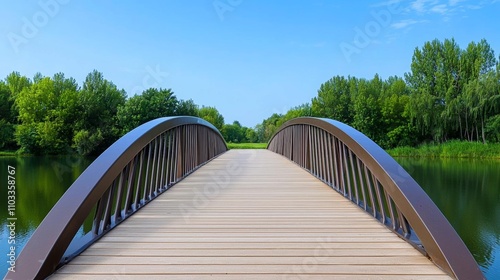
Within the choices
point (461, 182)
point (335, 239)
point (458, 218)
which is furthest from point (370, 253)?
point (461, 182)

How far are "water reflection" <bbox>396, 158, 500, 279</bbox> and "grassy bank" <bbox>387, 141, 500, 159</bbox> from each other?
9285 millimetres

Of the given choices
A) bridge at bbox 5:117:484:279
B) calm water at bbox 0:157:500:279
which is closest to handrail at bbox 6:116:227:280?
bridge at bbox 5:117:484:279

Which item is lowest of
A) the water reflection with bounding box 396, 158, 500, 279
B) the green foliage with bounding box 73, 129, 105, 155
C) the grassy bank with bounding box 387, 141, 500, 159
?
the water reflection with bounding box 396, 158, 500, 279

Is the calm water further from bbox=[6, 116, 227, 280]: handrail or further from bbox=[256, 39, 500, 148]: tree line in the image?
bbox=[256, 39, 500, 148]: tree line

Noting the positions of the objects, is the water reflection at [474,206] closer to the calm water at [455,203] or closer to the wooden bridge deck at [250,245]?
the calm water at [455,203]

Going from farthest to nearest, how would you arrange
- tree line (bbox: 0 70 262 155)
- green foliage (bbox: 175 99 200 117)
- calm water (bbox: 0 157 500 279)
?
1. green foliage (bbox: 175 99 200 117)
2. tree line (bbox: 0 70 262 155)
3. calm water (bbox: 0 157 500 279)

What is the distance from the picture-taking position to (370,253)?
2.33 meters

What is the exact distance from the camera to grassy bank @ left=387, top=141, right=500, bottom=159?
2434cm

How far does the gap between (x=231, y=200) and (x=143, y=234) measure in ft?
4.60

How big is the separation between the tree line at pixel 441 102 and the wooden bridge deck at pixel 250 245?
85.5 feet

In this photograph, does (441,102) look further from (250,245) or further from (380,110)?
(250,245)

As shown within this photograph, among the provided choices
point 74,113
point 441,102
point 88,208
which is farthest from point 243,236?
point 74,113

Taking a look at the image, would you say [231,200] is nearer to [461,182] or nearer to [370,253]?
[370,253]

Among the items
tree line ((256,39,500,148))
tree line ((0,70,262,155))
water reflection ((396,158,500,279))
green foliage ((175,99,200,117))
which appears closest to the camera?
water reflection ((396,158,500,279))
